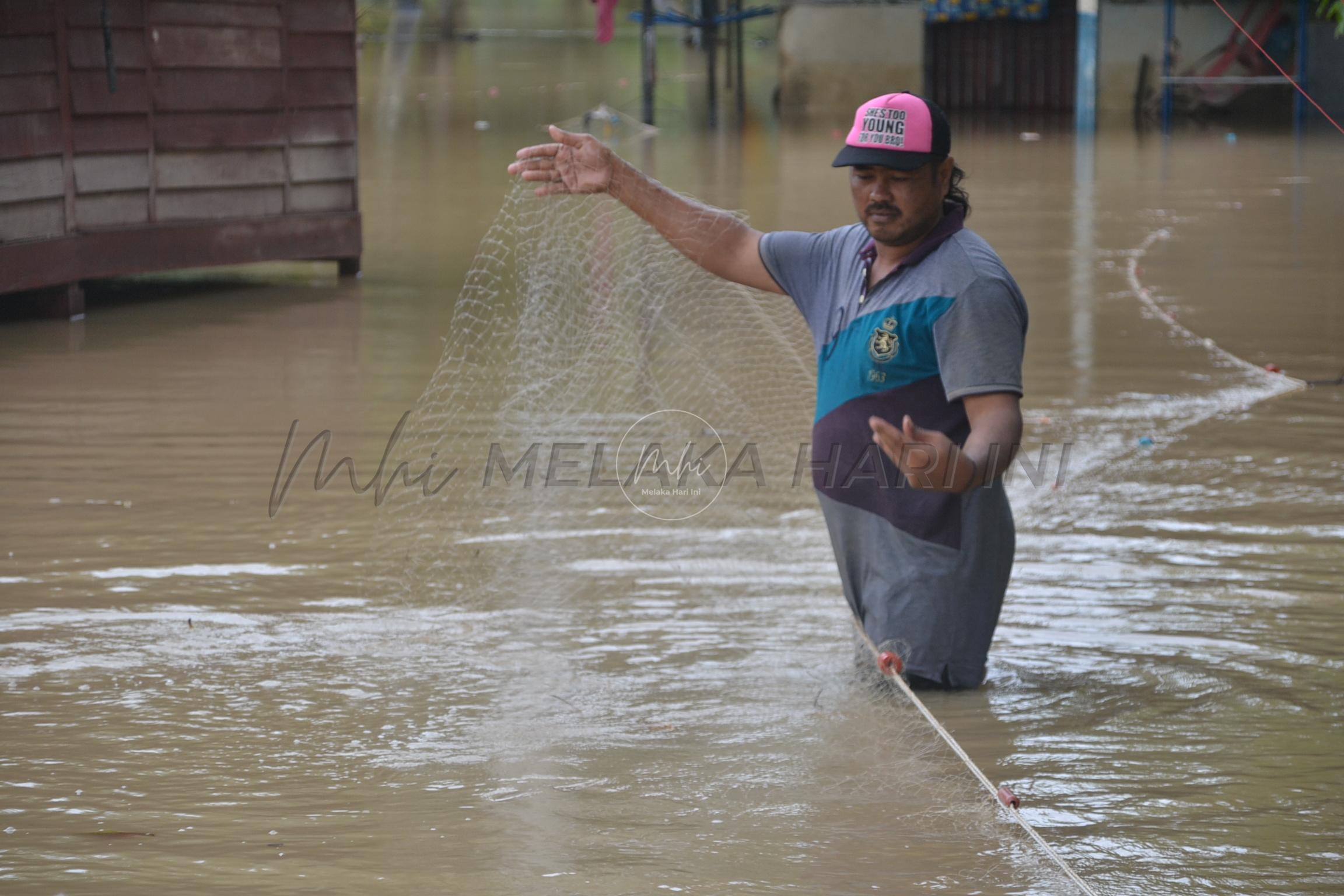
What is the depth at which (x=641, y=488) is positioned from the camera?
5430 millimetres

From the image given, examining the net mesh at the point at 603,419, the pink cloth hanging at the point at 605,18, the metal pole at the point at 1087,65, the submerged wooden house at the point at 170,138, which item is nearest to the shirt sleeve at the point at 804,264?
the net mesh at the point at 603,419

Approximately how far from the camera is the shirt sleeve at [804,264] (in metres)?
3.70

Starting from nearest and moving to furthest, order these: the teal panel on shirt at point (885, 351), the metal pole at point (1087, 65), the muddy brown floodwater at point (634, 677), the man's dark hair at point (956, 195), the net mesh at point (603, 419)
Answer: the muddy brown floodwater at point (634, 677), the teal panel on shirt at point (885, 351), the man's dark hair at point (956, 195), the net mesh at point (603, 419), the metal pole at point (1087, 65)

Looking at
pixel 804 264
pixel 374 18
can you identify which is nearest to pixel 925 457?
pixel 804 264

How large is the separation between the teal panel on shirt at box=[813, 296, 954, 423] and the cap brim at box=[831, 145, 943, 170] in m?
0.28

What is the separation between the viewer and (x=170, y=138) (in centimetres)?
923

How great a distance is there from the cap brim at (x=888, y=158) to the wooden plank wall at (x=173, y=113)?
20.5 feet

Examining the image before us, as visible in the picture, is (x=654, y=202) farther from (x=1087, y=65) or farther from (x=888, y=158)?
(x=1087, y=65)

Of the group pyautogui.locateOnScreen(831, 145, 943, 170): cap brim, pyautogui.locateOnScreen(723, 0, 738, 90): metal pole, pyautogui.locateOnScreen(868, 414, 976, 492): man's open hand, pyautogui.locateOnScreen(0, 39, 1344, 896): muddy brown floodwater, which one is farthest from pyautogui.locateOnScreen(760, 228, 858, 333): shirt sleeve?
pyautogui.locateOnScreen(723, 0, 738, 90): metal pole

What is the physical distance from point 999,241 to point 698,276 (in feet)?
21.7

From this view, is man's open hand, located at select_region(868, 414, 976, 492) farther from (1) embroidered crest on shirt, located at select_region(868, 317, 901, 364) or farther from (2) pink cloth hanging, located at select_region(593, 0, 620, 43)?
(2) pink cloth hanging, located at select_region(593, 0, 620, 43)

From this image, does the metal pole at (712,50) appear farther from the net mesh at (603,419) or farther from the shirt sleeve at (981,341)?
the shirt sleeve at (981,341)

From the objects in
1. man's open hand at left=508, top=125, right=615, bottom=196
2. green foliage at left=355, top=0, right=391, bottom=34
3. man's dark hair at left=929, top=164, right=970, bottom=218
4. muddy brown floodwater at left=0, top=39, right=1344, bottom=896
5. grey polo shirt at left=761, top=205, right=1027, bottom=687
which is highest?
A: green foliage at left=355, top=0, right=391, bottom=34

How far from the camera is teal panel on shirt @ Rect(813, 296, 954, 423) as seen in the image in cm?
333
